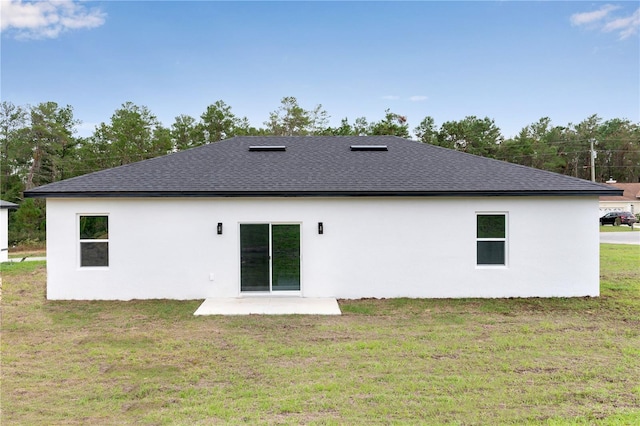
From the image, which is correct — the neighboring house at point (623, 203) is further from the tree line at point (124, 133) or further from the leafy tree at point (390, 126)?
the leafy tree at point (390, 126)

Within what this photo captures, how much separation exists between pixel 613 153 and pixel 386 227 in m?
61.7

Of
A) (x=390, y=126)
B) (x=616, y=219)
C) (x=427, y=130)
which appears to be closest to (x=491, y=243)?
(x=390, y=126)

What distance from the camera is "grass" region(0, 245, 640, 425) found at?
12.5ft

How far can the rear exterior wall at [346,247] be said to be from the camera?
9164mm

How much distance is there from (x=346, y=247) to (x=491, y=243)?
12.6ft

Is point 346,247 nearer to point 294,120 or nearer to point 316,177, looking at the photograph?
point 316,177

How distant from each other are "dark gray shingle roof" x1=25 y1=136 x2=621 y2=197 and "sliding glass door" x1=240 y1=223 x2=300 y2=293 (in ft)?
3.23

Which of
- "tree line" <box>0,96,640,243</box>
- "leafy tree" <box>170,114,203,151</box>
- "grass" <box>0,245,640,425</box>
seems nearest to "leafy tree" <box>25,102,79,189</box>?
"tree line" <box>0,96,640,243</box>

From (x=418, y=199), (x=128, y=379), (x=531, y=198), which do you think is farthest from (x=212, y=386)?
(x=531, y=198)

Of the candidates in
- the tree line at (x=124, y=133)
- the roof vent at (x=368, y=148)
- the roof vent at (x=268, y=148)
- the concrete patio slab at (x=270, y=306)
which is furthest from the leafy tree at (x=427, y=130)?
the concrete patio slab at (x=270, y=306)

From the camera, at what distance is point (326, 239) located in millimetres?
9289

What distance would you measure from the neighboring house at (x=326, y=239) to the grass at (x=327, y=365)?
904 millimetres

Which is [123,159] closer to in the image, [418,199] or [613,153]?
[418,199]

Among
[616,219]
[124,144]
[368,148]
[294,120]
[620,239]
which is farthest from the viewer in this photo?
[294,120]
